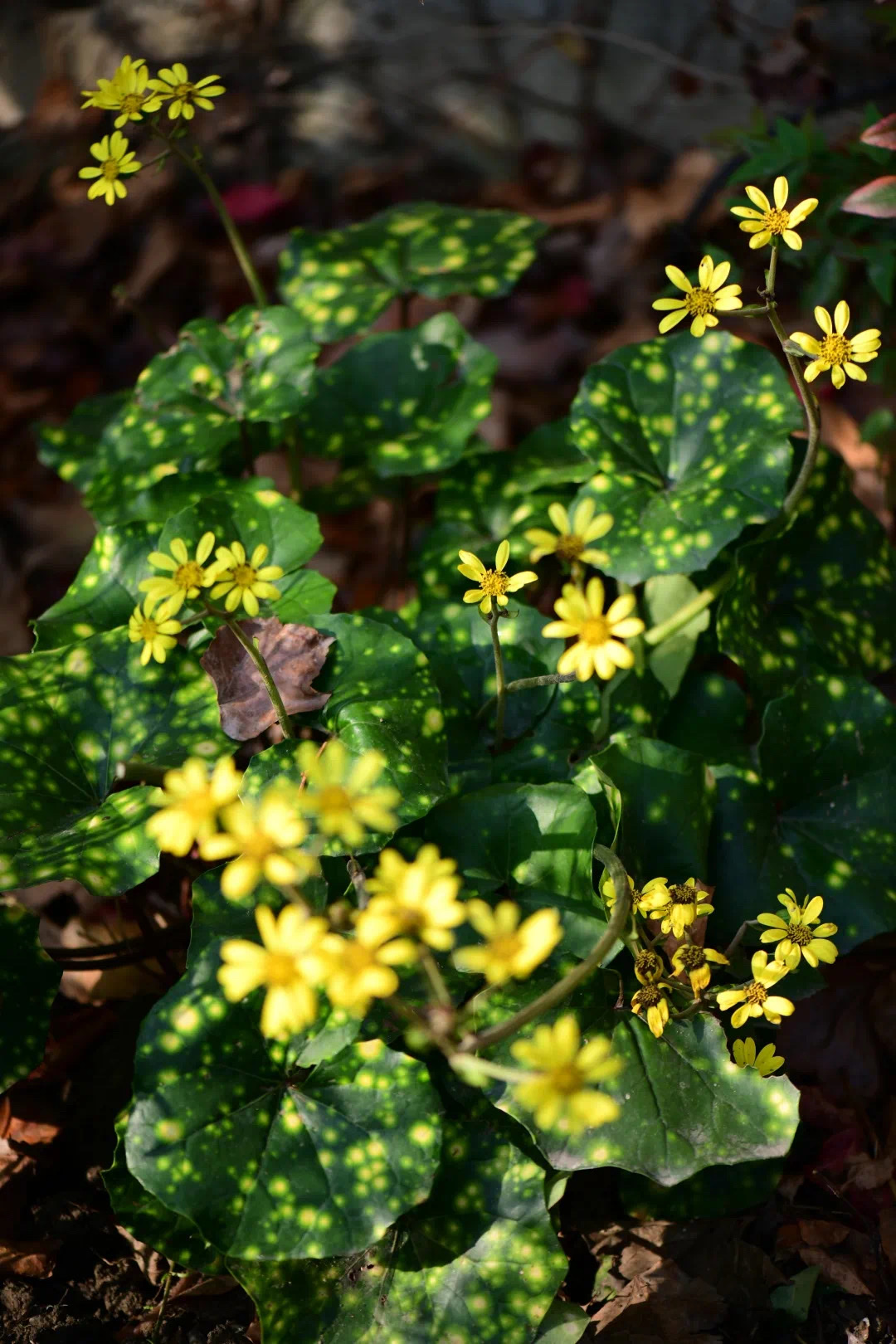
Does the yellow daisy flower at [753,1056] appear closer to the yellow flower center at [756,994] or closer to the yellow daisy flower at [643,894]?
the yellow flower center at [756,994]

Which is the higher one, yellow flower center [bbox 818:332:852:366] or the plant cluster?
yellow flower center [bbox 818:332:852:366]

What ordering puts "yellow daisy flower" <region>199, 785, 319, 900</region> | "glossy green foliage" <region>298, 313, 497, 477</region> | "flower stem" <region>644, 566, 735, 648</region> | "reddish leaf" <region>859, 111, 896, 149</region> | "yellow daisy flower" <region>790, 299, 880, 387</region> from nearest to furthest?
1. "yellow daisy flower" <region>199, 785, 319, 900</region>
2. "yellow daisy flower" <region>790, 299, 880, 387</region>
3. "reddish leaf" <region>859, 111, 896, 149</region>
4. "flower stem" <region>644, 566, 735, 648</region>
5. "glossy green foliage" <region>298, 313, 497, 477</region>

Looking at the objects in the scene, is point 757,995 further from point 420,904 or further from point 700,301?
point 700,301

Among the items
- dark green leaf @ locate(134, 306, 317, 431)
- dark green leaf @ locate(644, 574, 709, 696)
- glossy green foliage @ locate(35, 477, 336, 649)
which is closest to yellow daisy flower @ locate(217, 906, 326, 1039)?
glossy green foliage @ locate(35, 477, 336, 649)

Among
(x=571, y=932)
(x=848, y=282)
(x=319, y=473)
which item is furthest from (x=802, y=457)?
(x=319, y=473)

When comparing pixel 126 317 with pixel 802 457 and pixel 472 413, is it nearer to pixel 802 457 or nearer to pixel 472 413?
pixel 472 413

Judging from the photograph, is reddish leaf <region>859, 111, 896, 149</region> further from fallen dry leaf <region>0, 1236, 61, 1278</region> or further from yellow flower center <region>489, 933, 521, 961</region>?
fallen dry leaf <region>0, 1236, 61, 1278</region>

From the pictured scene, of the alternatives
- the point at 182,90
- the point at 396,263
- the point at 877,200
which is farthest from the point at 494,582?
the point at 396,263
